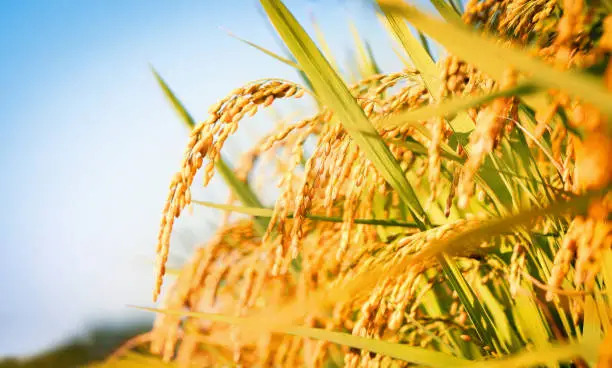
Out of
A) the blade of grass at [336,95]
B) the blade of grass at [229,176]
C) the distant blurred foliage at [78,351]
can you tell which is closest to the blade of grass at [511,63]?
the blade of grass at [336,95]

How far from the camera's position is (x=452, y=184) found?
0.90m

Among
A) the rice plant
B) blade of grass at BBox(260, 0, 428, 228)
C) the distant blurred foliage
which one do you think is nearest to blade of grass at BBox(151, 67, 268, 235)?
the rice plant

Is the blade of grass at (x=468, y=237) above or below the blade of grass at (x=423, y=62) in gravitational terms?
below

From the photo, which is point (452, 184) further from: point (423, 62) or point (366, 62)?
point (366, 62)

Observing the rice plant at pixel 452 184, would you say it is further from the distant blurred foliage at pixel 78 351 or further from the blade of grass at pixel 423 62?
the distant blurred foliage at pixel 78 351

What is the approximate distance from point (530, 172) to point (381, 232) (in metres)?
0.74

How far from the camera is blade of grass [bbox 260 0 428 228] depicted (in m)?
0.87

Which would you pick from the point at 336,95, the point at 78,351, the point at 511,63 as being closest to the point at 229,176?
the point at 336,95

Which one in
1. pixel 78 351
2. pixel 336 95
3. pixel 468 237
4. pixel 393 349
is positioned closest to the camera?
pixel 468 237

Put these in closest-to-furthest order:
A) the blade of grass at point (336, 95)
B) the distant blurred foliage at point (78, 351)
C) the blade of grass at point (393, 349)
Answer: the blade of grass at point (393, 349), the blade of grass at point (336, 95), the distant blurred foliage at point (78, 351)

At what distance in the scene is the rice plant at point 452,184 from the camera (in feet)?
1.43

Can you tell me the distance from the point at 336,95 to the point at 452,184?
0.29 metres

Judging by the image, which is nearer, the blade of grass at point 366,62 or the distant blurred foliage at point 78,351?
the blade of grass at point 366,62

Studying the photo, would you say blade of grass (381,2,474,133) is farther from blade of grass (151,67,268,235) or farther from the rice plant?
blade of grass (151,67,268,235)
